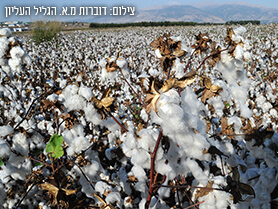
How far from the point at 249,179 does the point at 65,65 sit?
7697 millimetres

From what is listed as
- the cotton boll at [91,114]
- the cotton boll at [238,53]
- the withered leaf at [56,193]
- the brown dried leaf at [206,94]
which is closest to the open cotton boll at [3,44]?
the cotton boll at [91,114]

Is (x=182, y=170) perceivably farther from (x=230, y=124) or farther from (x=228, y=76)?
(x=230, y=124)

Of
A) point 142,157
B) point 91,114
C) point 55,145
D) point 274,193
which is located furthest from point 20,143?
point 274,193

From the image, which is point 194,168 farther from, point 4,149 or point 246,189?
point 4,149

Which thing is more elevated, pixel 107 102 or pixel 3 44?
pixel 3 44

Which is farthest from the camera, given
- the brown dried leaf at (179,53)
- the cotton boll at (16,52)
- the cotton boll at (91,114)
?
the cotton boll at (16,52)

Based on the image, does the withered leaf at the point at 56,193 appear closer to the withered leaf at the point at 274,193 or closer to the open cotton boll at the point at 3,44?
the withered leaf at the point at 274,193

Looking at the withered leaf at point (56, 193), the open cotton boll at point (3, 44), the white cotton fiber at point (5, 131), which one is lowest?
the withered leaf at point (56, 193)

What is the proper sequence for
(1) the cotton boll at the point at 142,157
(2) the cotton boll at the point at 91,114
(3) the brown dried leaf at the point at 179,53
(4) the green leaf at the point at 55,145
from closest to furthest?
1. (1) the cotton boll at the point at 142,157
2. (4) the green leaf at the point at 55,145
3. (2) the cotton boll at the point at 91,114
4. (3) the brown dried leaf at the point at 179,53

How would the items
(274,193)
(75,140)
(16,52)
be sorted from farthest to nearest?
(16,52) < (75,140) < (274,193)

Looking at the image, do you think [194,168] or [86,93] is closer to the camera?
[194,168]

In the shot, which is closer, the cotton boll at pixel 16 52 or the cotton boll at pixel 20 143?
the cotton boll at pixel 20 143

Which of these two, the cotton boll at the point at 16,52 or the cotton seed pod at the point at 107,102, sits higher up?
the cotton boll at the point at 16,52

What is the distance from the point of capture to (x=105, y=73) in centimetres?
163
